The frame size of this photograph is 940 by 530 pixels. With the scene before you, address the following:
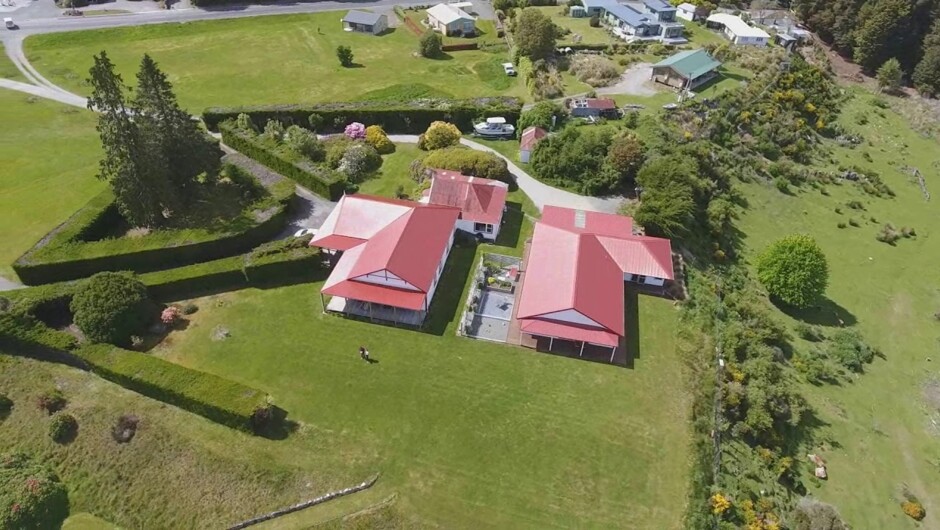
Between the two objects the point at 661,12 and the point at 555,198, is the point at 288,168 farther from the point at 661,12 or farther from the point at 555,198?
the point at 661,12

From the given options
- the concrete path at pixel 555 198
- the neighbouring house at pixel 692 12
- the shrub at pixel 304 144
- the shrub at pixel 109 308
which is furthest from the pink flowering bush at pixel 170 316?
the neighbouring house at pixel 692 12

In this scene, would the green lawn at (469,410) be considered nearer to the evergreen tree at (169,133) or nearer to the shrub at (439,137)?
the evergreen tree at (169,133)

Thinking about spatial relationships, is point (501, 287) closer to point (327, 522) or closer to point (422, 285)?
point (422, 285)

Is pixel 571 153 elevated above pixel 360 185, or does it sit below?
above

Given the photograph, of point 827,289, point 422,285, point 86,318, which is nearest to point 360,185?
point 422,285

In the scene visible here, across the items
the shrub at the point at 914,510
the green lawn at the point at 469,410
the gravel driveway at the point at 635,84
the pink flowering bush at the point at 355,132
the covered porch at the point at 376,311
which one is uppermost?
the gravel driveway at the point at 635,84

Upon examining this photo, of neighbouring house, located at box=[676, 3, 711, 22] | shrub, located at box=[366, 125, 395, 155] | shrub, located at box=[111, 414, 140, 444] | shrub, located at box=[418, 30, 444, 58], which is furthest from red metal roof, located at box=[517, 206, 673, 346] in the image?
neighbouring house, located at box=[676, 3, 711, 22]
